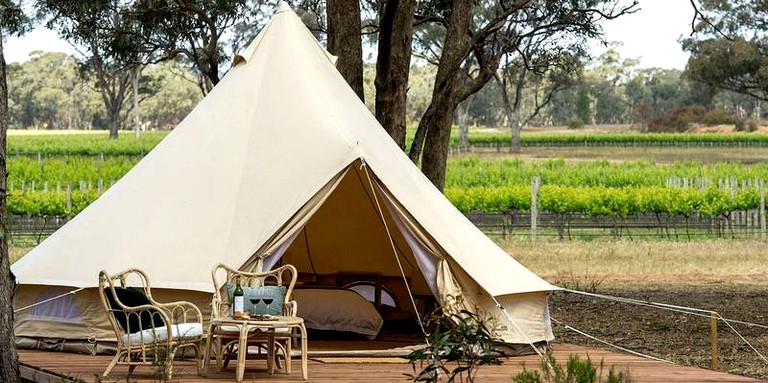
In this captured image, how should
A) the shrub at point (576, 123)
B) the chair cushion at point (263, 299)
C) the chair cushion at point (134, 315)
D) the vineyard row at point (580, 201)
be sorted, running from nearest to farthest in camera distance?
the chair cushion at point (134, 315)
the chair cushion at point (263, 299)
the vineyard row at point (580, 201)
the shrub at point (576, 123)

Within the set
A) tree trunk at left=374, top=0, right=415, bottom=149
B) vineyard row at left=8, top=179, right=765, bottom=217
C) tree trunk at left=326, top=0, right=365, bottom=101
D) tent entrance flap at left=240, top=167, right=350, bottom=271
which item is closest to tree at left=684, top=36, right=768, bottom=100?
vineyard row at left=8, top=179, right=765, bottom=217

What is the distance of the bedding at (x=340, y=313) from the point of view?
10164 millimetres

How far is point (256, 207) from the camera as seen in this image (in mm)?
9273

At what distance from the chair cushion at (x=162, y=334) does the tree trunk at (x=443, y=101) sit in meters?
6.19

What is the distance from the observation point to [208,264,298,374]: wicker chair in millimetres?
7793

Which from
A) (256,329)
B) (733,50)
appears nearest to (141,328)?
(256,329)

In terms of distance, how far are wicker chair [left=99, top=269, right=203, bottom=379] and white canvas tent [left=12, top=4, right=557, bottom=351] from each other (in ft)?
2.73

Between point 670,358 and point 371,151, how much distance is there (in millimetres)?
3011

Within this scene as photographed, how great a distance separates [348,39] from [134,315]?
559 centimetres

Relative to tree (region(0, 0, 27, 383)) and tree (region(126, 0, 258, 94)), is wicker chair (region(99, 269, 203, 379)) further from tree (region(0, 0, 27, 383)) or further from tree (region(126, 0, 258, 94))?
tree (region(126, 0, 258, 94))

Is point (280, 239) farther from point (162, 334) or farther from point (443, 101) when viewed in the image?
point (443, 101)

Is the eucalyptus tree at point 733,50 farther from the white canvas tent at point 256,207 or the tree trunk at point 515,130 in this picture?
the white canvas tent at point 256,207

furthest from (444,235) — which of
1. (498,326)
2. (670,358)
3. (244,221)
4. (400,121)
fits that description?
(400,121)

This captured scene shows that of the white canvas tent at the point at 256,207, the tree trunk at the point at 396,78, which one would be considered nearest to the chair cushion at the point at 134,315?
the white canvas tent at the point at 256,207
